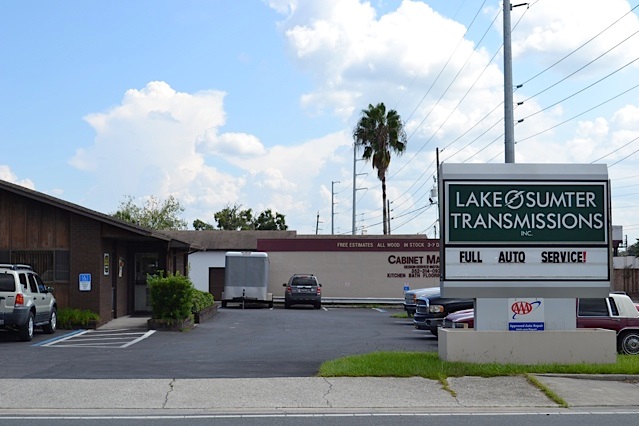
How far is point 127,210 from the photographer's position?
8606 centimetres

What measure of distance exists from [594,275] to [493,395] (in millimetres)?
3797

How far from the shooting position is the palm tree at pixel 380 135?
58.2m

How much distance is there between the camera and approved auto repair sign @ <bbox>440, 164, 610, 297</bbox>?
15141mm

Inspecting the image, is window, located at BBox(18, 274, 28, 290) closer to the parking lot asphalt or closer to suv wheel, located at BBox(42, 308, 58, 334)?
suv wheel, located at BBox(42, 308, 58, 334)

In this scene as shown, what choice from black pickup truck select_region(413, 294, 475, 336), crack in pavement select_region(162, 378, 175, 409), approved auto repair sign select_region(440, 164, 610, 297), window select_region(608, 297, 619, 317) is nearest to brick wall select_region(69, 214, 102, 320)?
black pickup truck select_region(413, 294, 475, 336)

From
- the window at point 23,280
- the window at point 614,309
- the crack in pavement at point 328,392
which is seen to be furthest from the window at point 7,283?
the window at point 614,309

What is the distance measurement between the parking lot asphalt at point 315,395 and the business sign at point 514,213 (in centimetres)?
258

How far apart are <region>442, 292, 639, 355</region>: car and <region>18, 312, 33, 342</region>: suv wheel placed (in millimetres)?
10028

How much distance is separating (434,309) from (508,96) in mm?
5992

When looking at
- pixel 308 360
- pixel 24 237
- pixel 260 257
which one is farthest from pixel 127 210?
pixel 308 360

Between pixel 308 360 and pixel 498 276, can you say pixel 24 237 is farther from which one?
pixel 498 276

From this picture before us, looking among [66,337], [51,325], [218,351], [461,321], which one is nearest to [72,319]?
[51,325]

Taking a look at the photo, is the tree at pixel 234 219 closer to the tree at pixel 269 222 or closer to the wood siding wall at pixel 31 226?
the tree at pixel 269 222

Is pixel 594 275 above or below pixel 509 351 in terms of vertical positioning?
above
